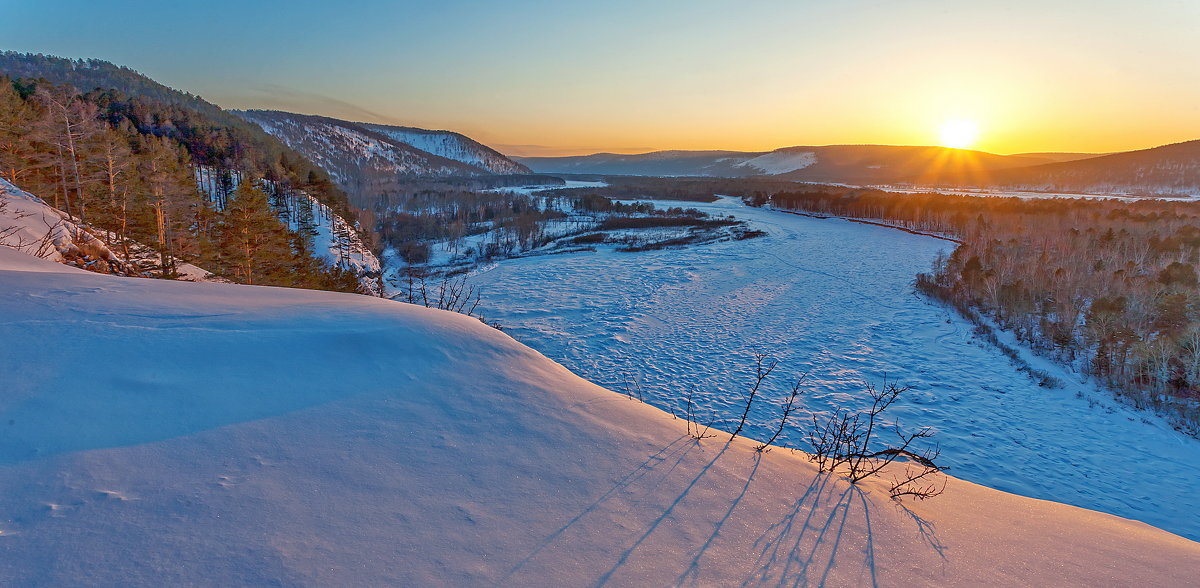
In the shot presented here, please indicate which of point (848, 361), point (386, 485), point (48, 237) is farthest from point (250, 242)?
point (848, 361)

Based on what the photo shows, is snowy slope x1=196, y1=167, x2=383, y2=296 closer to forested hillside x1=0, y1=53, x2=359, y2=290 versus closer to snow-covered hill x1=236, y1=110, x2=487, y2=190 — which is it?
forested hillside x1=0, y1=53, x2=359, y2=290

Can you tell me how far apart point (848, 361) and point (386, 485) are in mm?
14799

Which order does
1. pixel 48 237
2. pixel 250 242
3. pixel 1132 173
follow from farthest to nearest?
pixel 1132 173 → pixel 250 242 → pixel 48 237

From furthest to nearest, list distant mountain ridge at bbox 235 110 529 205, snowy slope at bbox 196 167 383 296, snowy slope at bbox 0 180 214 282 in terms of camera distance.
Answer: distant mountain ridge at bbox 235 110 529 205 < snowy slope at bbox 196 167 383 296 < snowy slope at bbox 0 180 214 282

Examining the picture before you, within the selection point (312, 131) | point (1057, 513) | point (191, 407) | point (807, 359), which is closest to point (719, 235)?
point (807, 359)

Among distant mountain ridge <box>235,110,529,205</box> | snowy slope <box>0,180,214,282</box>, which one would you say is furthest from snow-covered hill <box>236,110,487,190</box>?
snowy slope <box>0,180,214,282</box>

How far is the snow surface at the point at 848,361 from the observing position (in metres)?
9.21

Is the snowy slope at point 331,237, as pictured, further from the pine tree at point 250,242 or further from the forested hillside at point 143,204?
the pine tree at point 250,242

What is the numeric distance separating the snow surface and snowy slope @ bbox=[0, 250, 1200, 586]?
604 centimetres

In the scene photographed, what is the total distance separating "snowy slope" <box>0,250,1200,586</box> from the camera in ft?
7.52

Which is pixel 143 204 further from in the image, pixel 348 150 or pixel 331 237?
pixel 348 150

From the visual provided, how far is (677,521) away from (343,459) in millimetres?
2110

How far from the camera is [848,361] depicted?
48.8 ft

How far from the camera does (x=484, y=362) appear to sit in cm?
506
